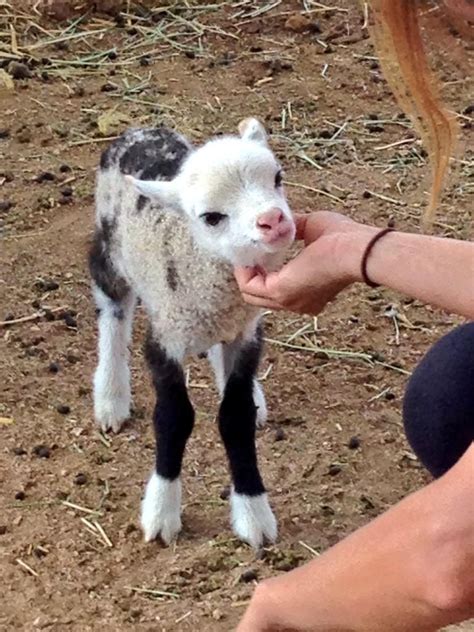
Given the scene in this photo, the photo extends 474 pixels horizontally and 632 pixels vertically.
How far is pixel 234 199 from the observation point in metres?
2.77

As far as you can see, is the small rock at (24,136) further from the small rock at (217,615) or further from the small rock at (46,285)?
the small rock at (217,615)

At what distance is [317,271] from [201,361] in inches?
62.4

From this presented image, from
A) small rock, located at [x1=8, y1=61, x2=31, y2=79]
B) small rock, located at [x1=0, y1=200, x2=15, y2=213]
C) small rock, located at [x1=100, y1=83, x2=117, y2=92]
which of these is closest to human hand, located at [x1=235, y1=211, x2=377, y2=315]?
small rock, located at [x1=0, y1=200, x2=15, y2=213]

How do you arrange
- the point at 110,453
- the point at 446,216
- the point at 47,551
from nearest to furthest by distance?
the point at 47,551 < the point at 110,453 < the point at 446,216

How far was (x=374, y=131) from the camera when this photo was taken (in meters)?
5.31

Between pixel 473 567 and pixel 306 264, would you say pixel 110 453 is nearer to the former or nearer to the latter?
pixel 306 264

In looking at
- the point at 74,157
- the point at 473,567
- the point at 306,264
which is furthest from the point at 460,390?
the point at 74,157

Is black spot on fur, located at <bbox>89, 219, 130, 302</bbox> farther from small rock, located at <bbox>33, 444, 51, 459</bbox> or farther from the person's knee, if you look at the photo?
the person's knee

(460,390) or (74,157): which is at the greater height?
Result: (460,390)

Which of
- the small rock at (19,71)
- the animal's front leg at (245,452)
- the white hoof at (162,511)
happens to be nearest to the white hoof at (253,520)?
the animal's front leg at (245,452)

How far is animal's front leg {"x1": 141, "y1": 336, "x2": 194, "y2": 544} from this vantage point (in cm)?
318

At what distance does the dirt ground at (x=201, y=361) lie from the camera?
3.18 m

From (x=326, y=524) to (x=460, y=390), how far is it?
33.8 inches

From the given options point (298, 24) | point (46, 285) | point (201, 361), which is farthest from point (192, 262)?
point (298, 24)
